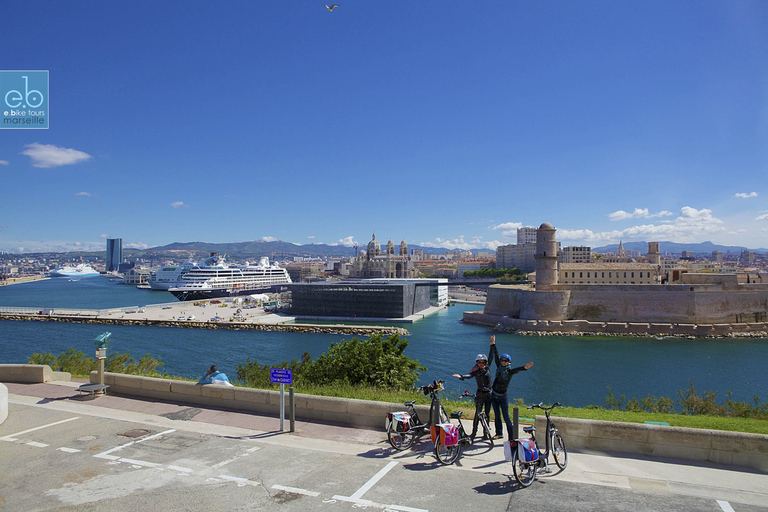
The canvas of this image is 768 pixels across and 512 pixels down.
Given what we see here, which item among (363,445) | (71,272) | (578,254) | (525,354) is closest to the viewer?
(363,445)

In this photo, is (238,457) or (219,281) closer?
(238,457)

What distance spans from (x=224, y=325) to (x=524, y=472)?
45258 millimetres

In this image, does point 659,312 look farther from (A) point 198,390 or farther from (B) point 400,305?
Answer: (A) point 198,390

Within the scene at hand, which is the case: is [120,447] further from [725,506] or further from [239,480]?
[725,506]

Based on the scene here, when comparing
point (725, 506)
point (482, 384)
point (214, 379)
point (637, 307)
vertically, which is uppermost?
point (482, 384)

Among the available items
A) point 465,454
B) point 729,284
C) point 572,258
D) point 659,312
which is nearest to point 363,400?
point 465,454

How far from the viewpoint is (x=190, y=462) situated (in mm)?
5520

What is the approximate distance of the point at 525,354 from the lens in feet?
106

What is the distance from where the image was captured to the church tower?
44.2 meters

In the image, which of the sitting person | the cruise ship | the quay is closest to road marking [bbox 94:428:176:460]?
the sitting person

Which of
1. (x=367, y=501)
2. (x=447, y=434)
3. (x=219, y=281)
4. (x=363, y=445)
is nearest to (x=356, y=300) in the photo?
(x=219, y=281)

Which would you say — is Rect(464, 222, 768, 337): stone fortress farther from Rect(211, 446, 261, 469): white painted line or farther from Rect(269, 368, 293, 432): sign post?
Rect(211, 446, 261, 469): white painted line

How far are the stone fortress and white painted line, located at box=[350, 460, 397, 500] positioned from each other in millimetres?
38175

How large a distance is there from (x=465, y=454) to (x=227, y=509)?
2727 millimetres
